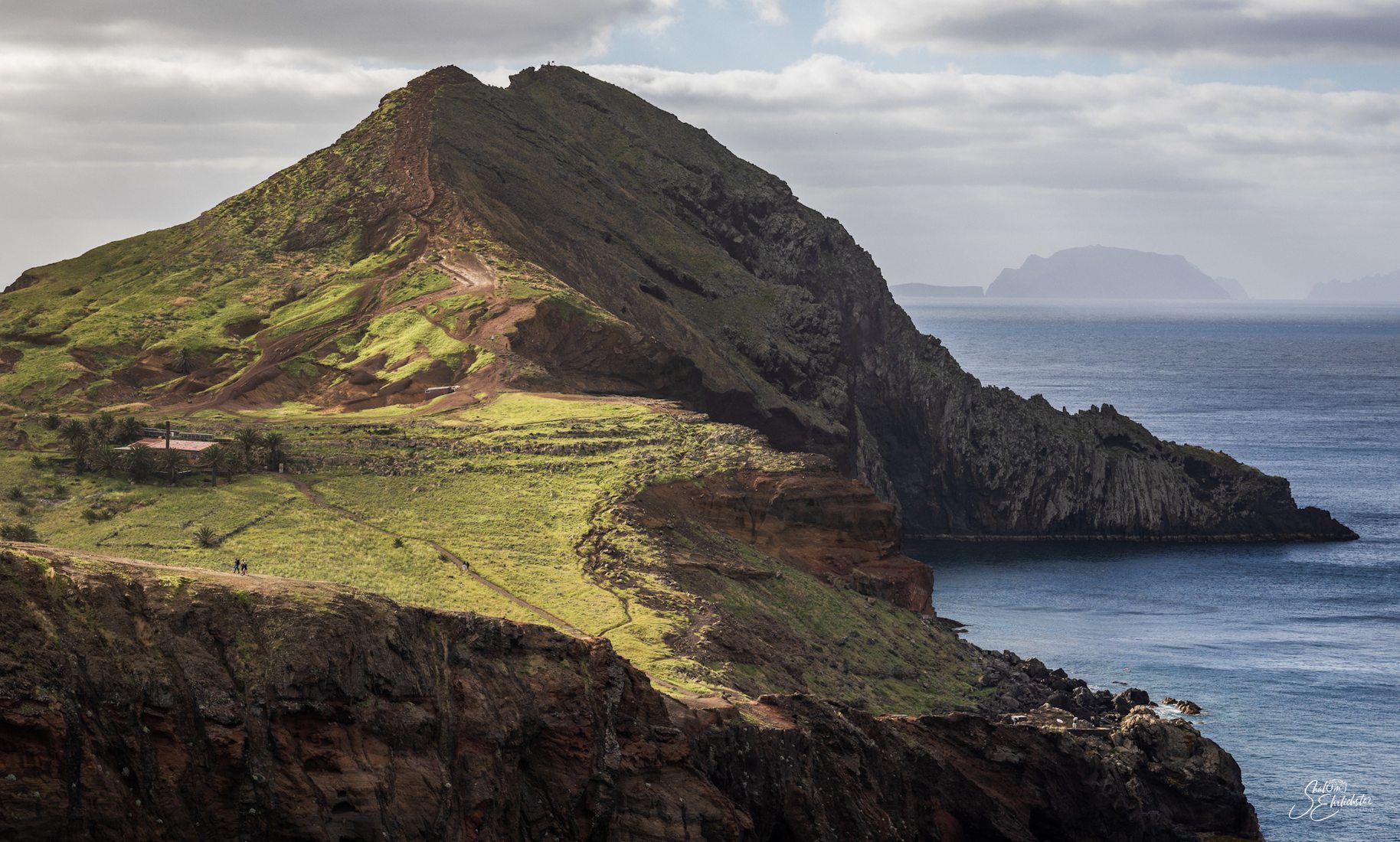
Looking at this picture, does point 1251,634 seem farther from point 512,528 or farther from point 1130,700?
point 512,528

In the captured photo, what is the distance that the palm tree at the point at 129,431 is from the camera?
104938 mm

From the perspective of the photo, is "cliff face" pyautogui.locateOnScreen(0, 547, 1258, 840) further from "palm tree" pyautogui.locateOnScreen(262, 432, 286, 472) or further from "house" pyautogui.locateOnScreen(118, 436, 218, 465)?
"house" pyautogui.locateOnScreen(118, 436, 218, 465)

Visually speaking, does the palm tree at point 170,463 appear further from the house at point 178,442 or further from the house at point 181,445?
the house at point 181,445

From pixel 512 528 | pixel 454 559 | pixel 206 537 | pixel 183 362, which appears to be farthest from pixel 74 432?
pixel 183 362

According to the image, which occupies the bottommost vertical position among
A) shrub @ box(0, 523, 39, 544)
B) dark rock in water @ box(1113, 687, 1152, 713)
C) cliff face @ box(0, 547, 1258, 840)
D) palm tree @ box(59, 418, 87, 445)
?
dark rock in water @ box(1113, 687, 1152, 713)

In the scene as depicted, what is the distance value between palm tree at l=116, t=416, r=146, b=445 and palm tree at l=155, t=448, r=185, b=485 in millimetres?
8818

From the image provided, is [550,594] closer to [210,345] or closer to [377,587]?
[377,587]

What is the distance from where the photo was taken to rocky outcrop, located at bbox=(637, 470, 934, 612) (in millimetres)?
102125

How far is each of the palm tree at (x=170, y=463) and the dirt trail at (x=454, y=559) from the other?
20.8 feet

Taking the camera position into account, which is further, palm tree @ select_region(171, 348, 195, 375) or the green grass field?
palm tree @ select_region(171, 348, 195, 375)

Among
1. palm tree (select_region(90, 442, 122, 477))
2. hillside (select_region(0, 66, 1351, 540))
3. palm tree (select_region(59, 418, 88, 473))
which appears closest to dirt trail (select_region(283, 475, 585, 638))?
palm tree (select_region(90, 442, 122, 477))

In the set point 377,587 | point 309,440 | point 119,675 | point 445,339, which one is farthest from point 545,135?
point 119,675

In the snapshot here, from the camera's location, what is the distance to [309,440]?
109 m

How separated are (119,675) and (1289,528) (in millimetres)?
162197
